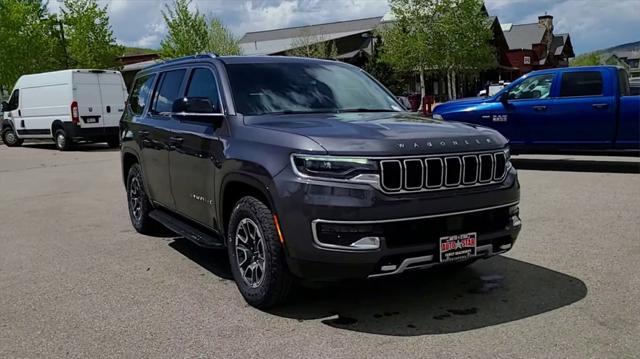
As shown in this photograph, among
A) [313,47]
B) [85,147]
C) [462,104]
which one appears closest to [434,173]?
[462,104]

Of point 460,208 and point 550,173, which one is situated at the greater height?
point 460,208

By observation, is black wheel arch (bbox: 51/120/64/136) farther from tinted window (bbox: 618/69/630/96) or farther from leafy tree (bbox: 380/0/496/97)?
leafy tree (bbox: 380/0/496/97)

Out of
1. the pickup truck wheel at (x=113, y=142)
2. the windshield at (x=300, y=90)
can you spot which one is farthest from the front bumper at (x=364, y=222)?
the pickup truck wheel at (x=113, y=142)

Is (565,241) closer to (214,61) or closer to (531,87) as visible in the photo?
(214,61)

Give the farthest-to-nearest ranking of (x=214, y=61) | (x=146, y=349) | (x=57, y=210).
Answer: (x=57, y=210)
(x=214, y=61)
(x=146, y=349)

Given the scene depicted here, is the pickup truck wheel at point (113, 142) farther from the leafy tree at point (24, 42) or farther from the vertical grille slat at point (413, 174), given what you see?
the vertical grille slat at point (413, 174)

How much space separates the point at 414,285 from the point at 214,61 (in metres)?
2.50

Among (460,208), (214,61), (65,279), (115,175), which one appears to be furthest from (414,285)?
(115,175)

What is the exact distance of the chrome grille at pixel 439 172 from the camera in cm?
384

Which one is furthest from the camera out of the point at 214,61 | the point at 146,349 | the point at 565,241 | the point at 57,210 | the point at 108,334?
the point at 57,210

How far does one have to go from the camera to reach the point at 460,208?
4031mm

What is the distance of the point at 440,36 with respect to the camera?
32844 millimetres

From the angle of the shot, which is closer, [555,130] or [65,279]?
[65,279]

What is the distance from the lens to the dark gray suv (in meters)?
3.84
